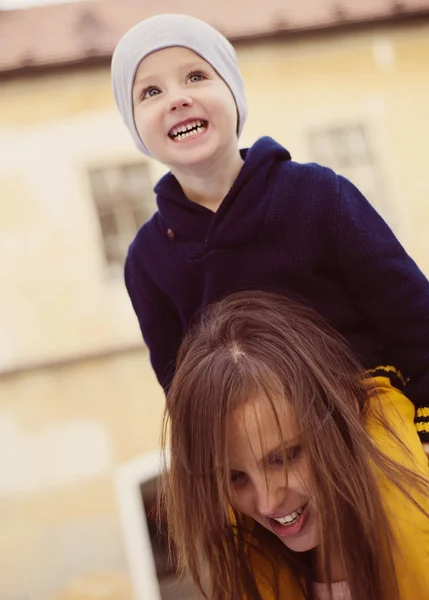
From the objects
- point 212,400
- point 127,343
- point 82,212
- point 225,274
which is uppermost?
point 82,212

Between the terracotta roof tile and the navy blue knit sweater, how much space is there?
3452mm

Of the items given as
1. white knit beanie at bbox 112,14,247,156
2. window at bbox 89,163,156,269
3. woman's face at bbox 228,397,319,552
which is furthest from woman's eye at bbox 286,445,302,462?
window at bbox 89,163,156,269

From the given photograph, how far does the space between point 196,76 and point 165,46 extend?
70 mm

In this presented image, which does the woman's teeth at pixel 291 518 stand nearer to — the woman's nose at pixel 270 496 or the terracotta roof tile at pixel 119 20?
the woman's nose at pixel 270 496

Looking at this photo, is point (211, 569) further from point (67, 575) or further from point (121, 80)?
point (67, 575)

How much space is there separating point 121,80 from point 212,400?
58cm

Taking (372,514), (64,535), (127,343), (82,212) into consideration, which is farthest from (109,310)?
(372,514)

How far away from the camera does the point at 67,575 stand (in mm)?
4137

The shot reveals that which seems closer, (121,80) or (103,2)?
(121,80)

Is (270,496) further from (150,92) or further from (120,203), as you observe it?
(120,203)

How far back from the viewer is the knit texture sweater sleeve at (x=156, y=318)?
4.24 ft

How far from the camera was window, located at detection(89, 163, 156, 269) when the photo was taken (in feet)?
14.6

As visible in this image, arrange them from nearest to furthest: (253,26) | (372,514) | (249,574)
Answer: (372,514), (249,574), (253,26)

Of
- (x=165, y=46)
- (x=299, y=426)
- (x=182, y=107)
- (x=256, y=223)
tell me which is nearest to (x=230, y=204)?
(x=256, y=223)
